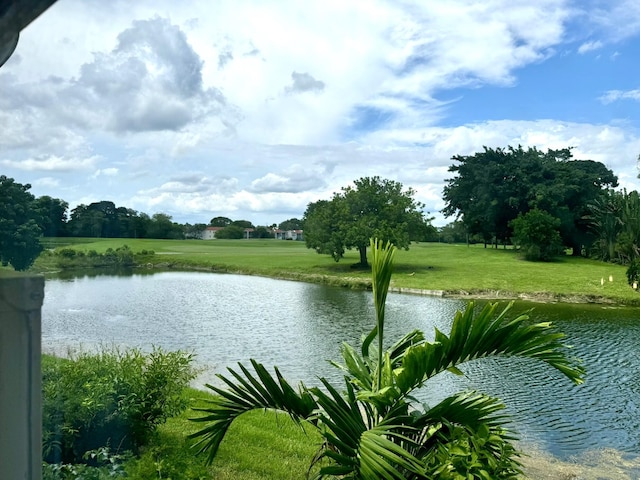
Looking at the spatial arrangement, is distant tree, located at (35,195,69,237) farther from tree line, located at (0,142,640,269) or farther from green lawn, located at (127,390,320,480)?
tree line, located at (0,142,640,269)

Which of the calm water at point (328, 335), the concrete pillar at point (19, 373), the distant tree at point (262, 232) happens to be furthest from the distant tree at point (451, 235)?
the concrete pillar at point (19, 373)

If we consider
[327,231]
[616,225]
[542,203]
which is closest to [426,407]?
[327,231]

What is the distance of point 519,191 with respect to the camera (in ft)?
127

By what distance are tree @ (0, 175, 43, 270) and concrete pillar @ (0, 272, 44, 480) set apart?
0.56m

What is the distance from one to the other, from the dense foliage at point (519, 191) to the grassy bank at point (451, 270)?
10.6 ft

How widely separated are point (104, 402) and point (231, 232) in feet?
127

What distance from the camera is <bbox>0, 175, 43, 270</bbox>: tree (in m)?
1.91

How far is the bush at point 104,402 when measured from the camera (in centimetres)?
380

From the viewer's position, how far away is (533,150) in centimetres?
4369

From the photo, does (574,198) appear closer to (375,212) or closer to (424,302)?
(375,212)

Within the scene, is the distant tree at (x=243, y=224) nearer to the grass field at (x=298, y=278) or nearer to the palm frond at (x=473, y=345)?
the grass field at (x=298, y=278)

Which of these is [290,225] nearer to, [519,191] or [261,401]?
[519,191]

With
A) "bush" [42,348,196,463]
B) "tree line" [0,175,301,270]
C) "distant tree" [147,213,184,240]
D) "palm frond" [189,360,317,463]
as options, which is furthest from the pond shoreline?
"palm frond" [189,360,317,463]

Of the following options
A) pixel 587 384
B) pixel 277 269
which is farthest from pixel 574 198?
pixel 587 384
